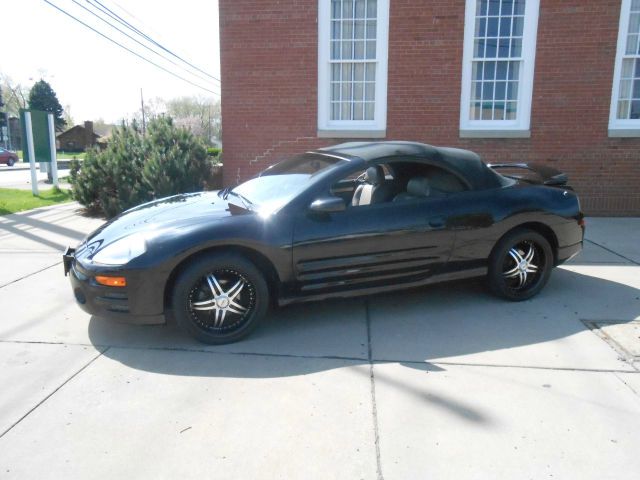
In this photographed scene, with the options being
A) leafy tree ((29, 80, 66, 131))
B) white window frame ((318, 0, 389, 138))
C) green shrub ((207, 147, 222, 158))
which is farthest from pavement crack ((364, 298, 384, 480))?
leafy tree ((29, 80, 66, 131))

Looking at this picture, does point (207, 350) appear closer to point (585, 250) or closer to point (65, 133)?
point (585, 250)

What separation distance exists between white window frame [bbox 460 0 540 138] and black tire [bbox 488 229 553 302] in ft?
15.9

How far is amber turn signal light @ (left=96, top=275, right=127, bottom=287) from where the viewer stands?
11.9 feet

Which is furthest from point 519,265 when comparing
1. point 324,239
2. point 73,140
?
point 73,140

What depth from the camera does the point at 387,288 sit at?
14.1 ft

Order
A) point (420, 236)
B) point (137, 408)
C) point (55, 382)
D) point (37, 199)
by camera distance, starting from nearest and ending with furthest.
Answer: point (137, 408), point (55, 382), point (420, 236), point (37, 199)

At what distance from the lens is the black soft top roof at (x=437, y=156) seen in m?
4.50

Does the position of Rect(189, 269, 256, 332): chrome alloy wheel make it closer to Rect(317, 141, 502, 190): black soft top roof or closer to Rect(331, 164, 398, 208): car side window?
Rect(331, 164, 398, 208): car side window

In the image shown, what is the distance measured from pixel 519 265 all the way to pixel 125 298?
348cm

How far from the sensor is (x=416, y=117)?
9242 millimetres

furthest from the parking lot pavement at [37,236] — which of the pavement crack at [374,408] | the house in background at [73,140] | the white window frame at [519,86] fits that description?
the house in background at [73,140]

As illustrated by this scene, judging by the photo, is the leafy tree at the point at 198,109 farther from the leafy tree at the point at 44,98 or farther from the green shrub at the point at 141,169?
the green shrub at the point at 141,169

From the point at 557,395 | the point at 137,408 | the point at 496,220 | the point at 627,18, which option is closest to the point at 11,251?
the point at 137,408

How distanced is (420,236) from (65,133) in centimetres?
8183
